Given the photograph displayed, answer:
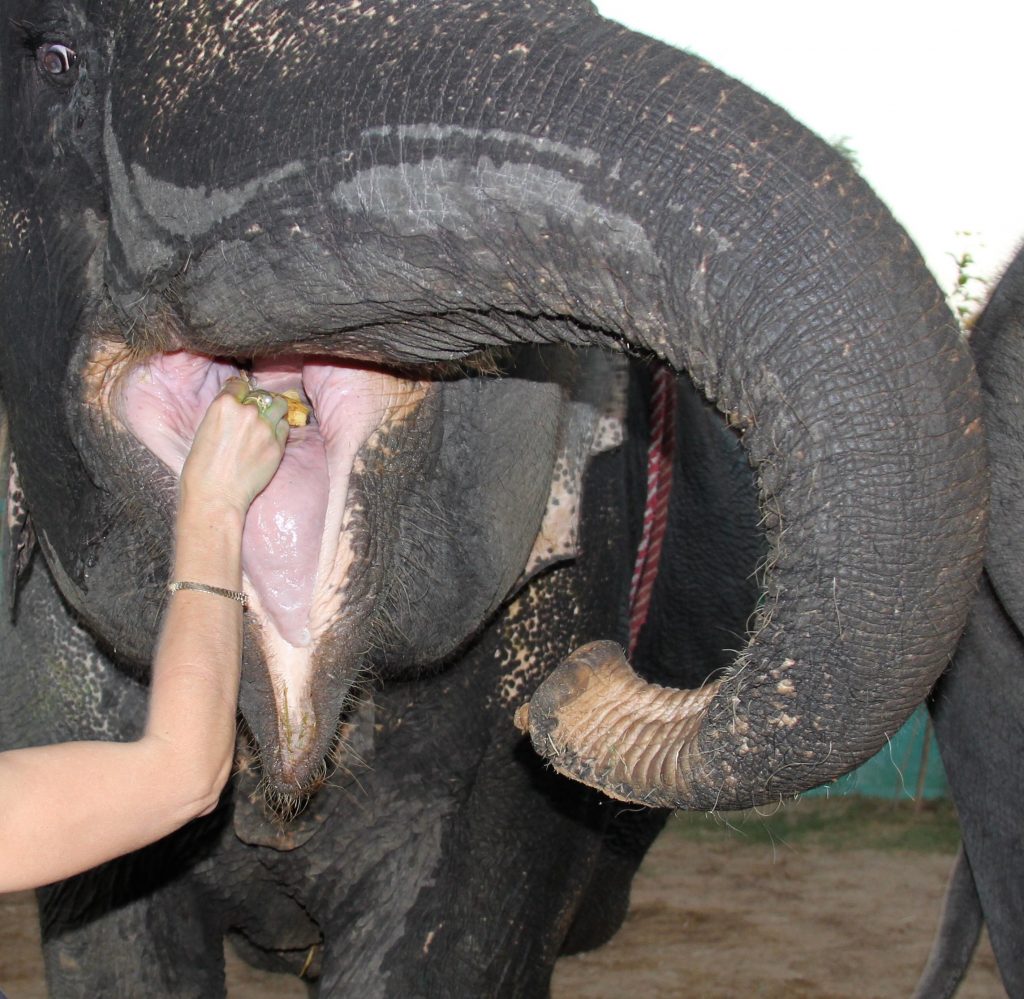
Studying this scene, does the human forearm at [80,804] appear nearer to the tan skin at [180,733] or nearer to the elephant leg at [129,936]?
the tan skin at [180,733]

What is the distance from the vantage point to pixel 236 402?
6.17ft

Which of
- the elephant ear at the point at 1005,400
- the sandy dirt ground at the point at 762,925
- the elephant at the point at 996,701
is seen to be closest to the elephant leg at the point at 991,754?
the elephant at the point at 996,701

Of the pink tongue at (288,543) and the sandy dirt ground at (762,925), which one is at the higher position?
the pink tongue at (288,543)

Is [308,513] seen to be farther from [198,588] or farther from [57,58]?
[57,58]

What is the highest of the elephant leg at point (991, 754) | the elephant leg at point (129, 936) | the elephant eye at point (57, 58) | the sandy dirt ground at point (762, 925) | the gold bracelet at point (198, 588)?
the elephant eye at point (57, 58)

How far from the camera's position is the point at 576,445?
2.56m

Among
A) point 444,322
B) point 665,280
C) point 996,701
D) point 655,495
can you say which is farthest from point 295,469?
point 996,701

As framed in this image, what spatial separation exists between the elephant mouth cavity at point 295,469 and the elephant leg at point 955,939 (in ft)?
8.44

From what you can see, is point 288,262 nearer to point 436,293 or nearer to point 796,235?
point 436,293

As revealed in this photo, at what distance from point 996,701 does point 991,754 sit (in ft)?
0.43

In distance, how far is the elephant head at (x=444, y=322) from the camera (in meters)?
1.38

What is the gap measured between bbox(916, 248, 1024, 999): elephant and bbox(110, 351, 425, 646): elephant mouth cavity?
934 millimetres

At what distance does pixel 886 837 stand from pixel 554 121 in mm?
6877

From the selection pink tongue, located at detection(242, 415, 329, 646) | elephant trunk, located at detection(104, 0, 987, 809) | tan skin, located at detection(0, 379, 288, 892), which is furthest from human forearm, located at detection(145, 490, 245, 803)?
elephant trunk, located at detection(104, 0, 987, 809)
